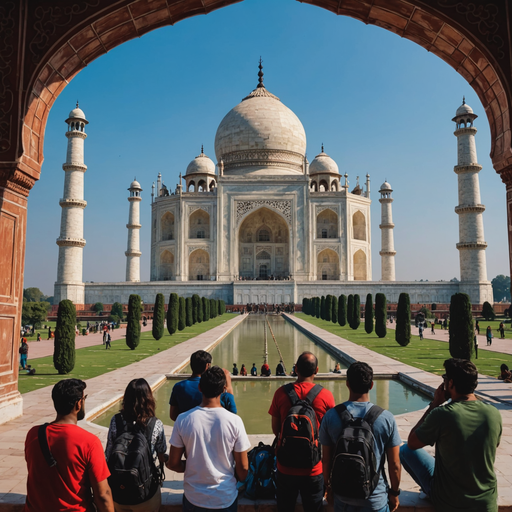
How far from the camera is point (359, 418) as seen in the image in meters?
1.63

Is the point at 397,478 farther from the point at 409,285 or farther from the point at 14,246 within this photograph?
the point at 409,285

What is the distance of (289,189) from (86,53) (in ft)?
75.2

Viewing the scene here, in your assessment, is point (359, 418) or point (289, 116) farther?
point (289, 116)

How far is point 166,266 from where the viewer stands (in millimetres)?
28578

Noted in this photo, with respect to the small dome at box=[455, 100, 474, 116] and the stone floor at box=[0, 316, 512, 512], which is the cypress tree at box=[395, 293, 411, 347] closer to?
the stone floor at box=[0, 316, 512, 512]

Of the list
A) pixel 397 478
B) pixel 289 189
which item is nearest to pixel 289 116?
pixel 289 189

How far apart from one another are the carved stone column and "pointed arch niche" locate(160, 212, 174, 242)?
25.1m

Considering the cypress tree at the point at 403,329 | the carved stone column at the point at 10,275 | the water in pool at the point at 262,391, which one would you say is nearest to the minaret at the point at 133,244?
the water in pool at the point at 262,391

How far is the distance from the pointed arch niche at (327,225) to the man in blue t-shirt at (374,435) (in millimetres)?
26549

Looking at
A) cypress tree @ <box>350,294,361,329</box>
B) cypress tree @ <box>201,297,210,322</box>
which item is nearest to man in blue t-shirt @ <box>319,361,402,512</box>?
cypress tree @ <box>350,294,361,329</box>

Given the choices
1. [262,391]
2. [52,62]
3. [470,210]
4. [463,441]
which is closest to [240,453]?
[463,441]

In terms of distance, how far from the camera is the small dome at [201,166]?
29.0m

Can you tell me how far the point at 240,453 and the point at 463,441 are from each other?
2.47 ft

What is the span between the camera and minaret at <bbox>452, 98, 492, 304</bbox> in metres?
21.4
